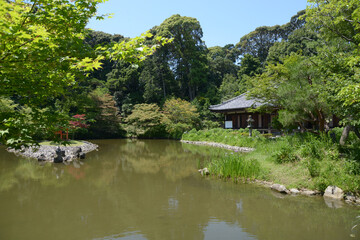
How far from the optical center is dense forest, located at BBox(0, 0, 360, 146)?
8.67 ft

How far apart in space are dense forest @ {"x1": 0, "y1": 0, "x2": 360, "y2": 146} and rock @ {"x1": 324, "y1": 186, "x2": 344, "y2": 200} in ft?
5.68

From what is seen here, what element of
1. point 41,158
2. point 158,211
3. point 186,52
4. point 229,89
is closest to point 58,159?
point 41,158

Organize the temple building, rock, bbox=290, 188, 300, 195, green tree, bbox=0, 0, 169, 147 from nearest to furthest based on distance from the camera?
green tree, bbox=0, 0, 169, 147
rock, bbox=290, 188, 300, 195
the temple building

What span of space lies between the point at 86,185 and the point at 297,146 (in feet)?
23.1

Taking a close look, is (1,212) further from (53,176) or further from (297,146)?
(297,146)

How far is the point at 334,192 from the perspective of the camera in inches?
242

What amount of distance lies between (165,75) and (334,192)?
2894 cm

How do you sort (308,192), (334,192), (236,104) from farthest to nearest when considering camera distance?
(236,104) → (308,192) → (334,192)

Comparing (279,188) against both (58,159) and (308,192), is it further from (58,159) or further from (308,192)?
(58,159)

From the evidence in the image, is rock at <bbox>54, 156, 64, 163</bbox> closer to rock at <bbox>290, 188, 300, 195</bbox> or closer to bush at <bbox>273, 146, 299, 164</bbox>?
bush at <bbox>273, 146, 299, 164</bbox>

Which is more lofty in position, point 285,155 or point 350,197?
point 285,155

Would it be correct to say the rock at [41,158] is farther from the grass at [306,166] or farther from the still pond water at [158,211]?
the grass at [306,166]

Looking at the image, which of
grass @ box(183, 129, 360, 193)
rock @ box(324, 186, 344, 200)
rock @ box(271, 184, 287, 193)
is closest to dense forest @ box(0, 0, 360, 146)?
grass @ box(183, 129, 360, 193)

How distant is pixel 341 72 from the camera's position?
6535 mm
